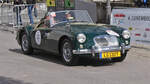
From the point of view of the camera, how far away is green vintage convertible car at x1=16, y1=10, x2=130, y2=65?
823cm

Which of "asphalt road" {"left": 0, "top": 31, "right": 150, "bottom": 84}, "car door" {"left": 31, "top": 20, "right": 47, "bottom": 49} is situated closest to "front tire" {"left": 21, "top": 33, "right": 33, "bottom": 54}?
"asphalt road" {"left": 0, "top": 31, "right": 150, "bottom": 84}

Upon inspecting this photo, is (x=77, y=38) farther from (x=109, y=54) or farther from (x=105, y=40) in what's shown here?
(x=109, y=54)

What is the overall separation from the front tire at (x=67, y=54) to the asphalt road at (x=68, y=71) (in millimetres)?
142

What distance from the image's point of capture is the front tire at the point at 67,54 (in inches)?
332

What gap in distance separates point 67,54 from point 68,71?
27.7 inches

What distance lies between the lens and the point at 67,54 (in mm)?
8648

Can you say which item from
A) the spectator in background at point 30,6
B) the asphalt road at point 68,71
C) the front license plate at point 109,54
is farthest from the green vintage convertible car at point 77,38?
the spectator in background at point 30,6

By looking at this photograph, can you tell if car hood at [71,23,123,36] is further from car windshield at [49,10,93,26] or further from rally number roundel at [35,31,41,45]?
rally number roundel at [35,31,41,45]

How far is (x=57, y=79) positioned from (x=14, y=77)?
0.99 meters

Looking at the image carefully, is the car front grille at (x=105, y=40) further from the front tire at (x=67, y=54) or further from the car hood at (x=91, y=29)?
the front tire at (x=67, y=54)

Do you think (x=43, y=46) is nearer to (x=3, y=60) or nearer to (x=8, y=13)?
(x=3, y=60)

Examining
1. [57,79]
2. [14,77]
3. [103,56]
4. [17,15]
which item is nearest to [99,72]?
[103,56]

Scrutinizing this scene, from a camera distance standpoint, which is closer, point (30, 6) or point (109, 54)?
point (109, 54)

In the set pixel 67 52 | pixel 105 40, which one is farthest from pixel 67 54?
pixel 105 40
